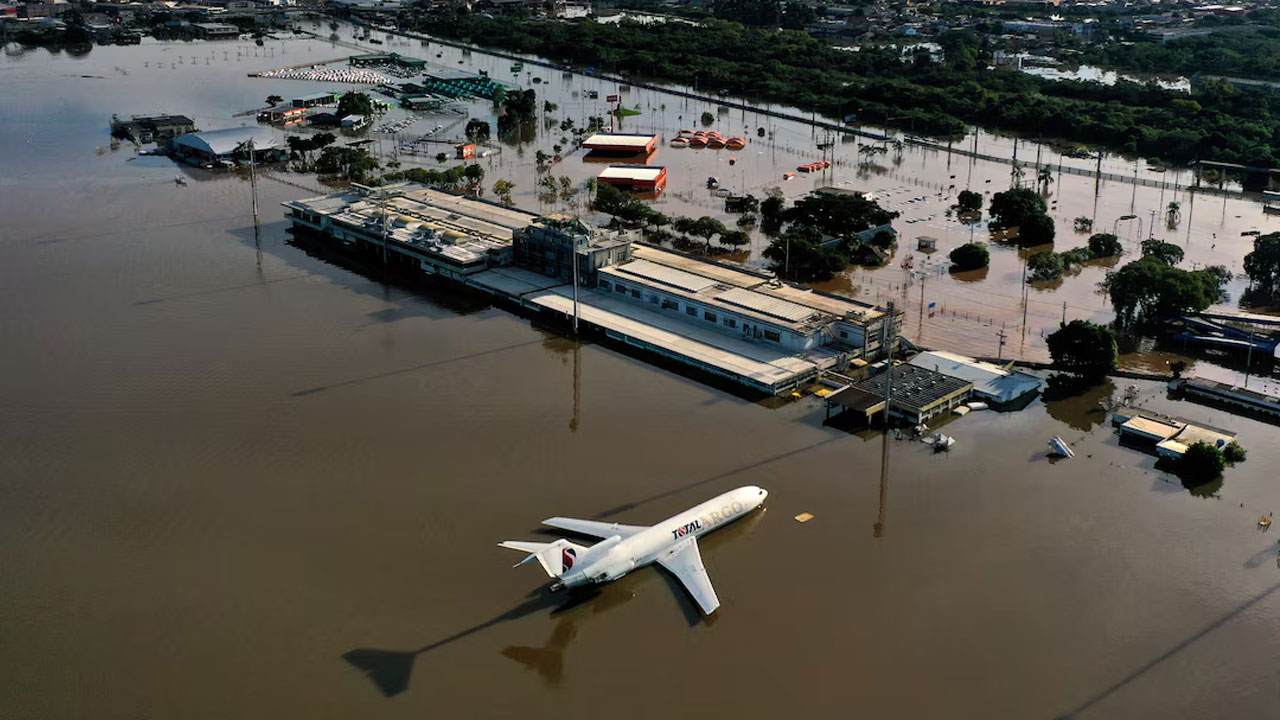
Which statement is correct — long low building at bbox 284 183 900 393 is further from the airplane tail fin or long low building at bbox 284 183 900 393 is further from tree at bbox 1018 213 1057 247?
tree at bbox 1018 213 1057 247

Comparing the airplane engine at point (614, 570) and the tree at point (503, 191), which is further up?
the tree at point (503, 191)

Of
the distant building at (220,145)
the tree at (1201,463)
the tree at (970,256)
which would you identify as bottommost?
the tree at (1201,463)

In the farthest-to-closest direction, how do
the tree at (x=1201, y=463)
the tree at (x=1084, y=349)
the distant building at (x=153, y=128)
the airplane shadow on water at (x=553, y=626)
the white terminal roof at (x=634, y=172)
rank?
the distant building at (x=153, y=128)
the white terminal roof at (x=634, y=172)
the tree at (x=1084, y=349)
the tree at (x=1201, y=463)
the airplane shadow on water at (x=553, y=626)

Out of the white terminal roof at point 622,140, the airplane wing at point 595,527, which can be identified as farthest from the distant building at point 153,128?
the airplane wing at point 595,527

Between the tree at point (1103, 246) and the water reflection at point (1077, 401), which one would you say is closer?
the water reflection at point (1077, 401)

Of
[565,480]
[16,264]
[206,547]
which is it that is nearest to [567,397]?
[565,480]

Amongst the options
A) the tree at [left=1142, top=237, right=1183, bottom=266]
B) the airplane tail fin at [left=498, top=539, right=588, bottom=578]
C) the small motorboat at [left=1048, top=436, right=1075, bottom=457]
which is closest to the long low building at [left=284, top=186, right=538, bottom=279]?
the airplane tail fin at [left=498, top=539, right=588, bottom=578]

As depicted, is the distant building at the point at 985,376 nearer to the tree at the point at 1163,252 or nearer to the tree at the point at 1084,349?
the tree at the point at 1084,349

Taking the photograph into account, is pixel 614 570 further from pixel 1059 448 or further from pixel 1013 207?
pixel 1013 207
